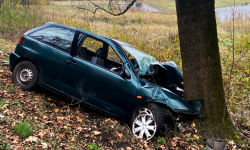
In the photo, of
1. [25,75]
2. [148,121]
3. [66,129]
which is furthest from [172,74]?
[25,75]

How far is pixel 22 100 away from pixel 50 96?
2.68 ft

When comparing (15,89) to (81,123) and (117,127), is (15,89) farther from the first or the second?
(117,127)

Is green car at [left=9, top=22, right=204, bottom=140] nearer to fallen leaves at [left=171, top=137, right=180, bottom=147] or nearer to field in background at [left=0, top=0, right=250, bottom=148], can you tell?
fallen leaves at [left=171, top=137, right=180, bottom=147]

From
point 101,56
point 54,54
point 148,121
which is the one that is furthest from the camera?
point 101,56

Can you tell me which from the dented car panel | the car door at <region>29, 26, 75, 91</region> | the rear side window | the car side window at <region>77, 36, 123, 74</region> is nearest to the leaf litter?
the dented car panel

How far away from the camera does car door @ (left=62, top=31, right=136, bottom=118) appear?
15.5 ft

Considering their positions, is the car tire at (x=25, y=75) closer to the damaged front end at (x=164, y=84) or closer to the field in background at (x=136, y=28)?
the damaged front end at (x=164, y=84)

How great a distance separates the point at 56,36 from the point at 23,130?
252 cm

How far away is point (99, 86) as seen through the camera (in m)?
4.88

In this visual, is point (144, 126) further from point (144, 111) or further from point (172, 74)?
point (172, 74)

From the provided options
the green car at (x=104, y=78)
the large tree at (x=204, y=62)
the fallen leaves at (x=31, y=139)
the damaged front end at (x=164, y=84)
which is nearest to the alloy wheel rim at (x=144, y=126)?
the green car at (x=104, y=78)

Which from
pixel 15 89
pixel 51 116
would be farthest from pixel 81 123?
pixel 15 89

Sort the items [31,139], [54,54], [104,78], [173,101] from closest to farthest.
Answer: [31,139]
[173,101]
[104,78]
[54,54]

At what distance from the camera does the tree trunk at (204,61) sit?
447 cm
